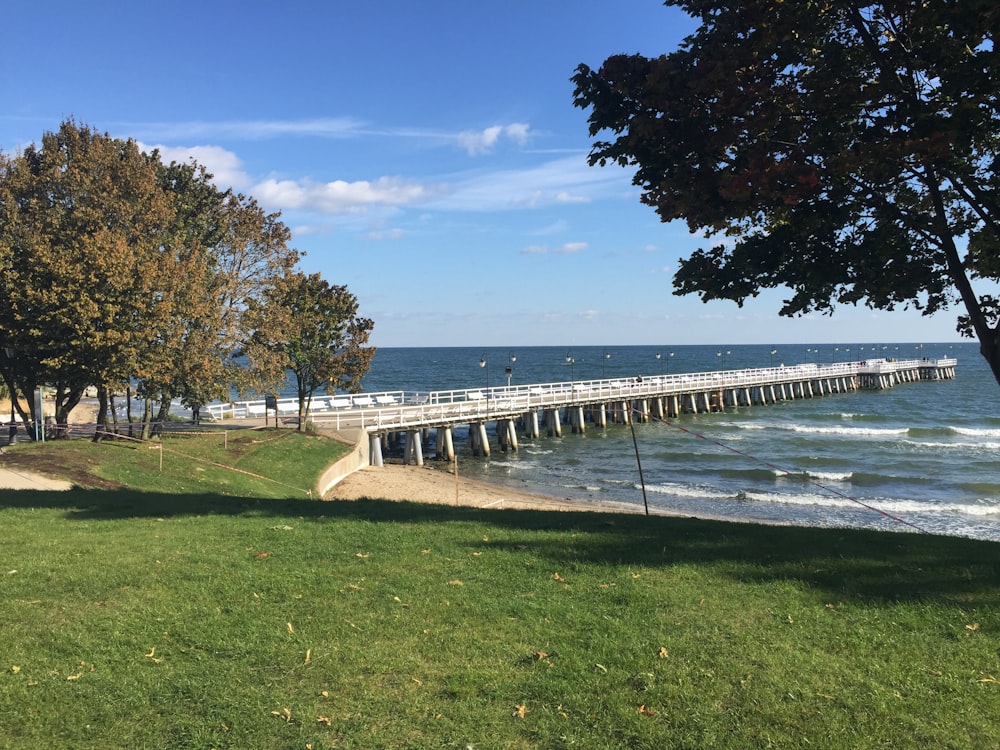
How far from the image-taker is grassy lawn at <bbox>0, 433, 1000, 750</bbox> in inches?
172

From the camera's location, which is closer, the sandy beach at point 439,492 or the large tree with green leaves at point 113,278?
the large tree with green leaves at point 113,278

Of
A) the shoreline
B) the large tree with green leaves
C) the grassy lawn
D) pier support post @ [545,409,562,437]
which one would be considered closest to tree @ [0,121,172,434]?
the large tree with green leaves

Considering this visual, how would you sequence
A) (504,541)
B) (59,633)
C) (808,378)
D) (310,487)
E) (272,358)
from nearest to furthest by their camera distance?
1. (59,633)
2. (504,541)
3. (310,487)
4. (272,358)
5. (808,378)

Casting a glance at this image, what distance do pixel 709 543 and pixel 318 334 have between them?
2419cm

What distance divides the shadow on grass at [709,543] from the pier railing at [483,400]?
2041 cm

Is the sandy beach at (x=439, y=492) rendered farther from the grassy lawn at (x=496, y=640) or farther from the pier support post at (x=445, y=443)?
the grassy lawn at (x=496, y=640)

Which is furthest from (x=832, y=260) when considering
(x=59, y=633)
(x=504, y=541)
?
(x=59, y=633)

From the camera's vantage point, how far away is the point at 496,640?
5.66 metres

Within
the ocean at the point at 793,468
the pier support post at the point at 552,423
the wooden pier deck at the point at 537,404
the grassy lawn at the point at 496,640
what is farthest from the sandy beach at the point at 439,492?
the pier support post at the point at 552,423

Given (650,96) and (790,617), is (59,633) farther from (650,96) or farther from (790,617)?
(650,96)

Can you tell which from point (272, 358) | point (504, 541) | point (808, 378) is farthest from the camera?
point (808, 378)

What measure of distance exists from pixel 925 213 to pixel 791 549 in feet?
15.2

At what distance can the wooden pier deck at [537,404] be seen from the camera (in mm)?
36625

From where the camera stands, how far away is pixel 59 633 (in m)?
5.76
